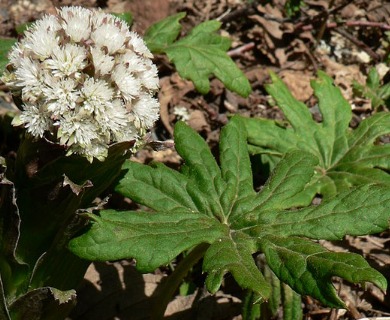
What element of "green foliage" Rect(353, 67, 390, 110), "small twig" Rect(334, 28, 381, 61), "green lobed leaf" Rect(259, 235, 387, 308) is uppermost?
"green lobed leaf" Rect(259, 235, 387, 308)

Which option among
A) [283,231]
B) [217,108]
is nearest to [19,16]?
[217,108]

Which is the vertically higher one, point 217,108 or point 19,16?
point 19,16

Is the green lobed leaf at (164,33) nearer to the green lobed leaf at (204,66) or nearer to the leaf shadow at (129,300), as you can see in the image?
the green lobed leaf at (204,66)

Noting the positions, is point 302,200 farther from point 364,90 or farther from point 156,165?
point 364,90

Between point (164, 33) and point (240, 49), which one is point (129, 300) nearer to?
point (164, 33)

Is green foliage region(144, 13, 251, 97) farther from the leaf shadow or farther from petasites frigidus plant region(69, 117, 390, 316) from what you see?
the leaf shadow

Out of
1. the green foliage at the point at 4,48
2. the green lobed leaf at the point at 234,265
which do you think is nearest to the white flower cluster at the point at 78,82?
the green lobed leaf at the point at 234,265

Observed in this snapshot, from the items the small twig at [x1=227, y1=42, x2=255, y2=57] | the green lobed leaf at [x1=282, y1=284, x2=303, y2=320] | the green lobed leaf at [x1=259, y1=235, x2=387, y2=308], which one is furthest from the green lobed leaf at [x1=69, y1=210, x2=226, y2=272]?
the small twig at [x1=227, y1=42, x2=255, y2=57]

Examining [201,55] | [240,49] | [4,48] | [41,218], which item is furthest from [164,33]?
[41,218]
